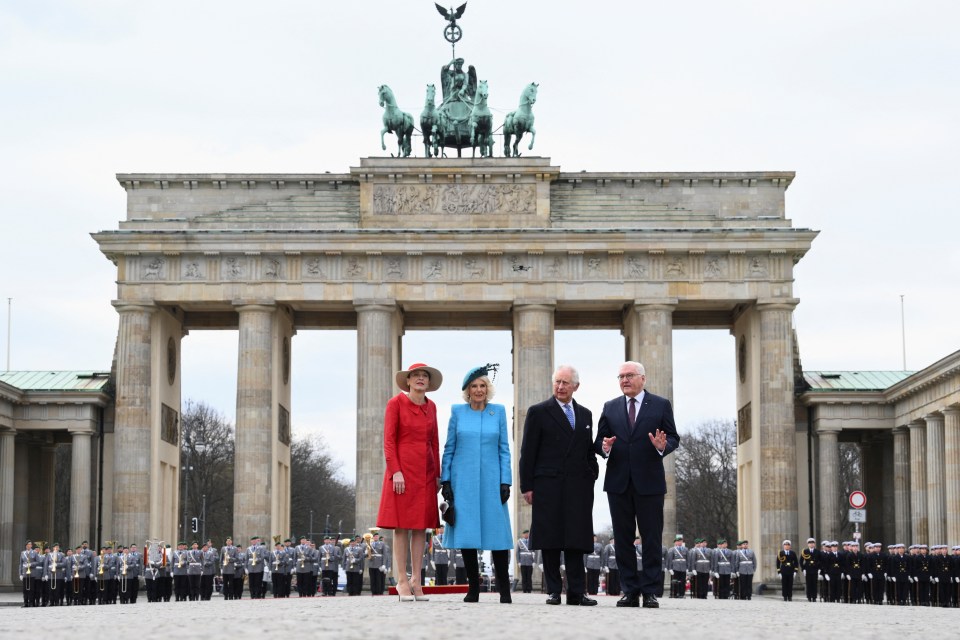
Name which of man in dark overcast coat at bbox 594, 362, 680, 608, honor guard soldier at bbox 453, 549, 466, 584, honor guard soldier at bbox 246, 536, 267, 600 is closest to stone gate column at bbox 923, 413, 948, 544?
honor guard soldier at bbox 453, 549, 466, 584

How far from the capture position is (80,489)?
50.8 meters

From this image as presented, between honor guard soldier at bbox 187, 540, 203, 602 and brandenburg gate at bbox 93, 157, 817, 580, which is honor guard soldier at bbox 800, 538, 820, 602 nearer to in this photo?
brandenburg gate at bbox 93, 157, 817, 580

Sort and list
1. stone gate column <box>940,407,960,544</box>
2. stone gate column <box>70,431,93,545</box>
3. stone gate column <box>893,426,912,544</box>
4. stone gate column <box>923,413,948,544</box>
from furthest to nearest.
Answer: stone gate column <box>893,426,912,544</box>
stone gate column <box>70,431,93,545</box>
stone gate column <box>923,413,948,544</box>
stone gate column <box>940,407,960,544</box>

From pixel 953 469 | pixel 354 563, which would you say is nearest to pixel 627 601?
pixel 354 563

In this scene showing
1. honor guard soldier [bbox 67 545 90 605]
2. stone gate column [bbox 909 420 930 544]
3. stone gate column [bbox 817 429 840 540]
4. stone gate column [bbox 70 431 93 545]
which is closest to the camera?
honor guard soldier [bbox 67 545 90 605]

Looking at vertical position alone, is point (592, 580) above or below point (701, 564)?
below

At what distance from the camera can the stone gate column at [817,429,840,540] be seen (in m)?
50.7

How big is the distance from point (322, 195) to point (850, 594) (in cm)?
2318

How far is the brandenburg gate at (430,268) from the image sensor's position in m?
50.4

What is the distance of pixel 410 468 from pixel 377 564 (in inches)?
843

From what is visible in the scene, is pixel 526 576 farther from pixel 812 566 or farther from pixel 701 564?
pixel 812 566

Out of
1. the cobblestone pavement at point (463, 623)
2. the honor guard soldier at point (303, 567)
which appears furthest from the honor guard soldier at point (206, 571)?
the cobblestone pavement at point (463, 623)

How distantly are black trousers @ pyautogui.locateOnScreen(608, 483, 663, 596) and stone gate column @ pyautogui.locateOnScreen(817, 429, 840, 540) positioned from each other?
36.1 metres

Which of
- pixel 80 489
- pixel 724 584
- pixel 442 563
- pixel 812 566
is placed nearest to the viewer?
pixel 812 566
